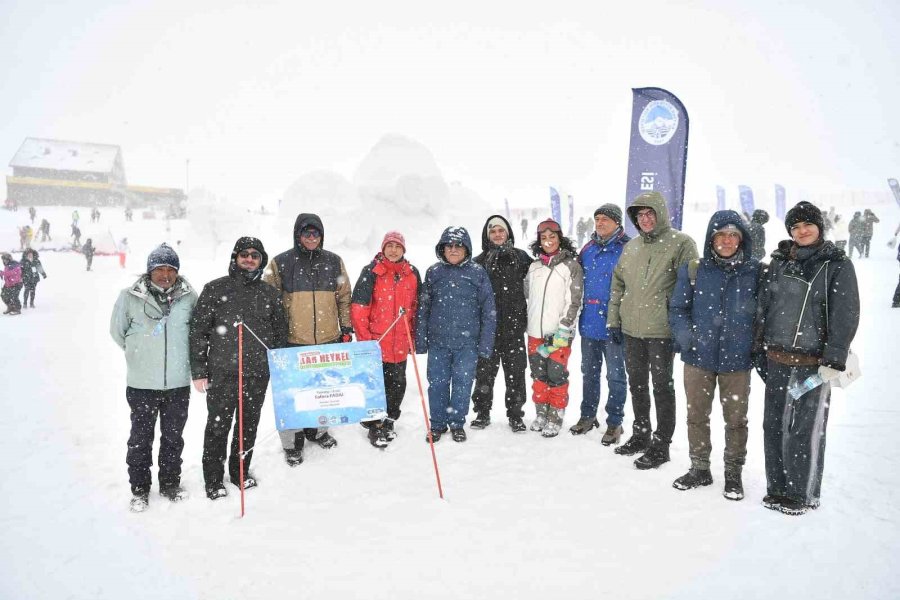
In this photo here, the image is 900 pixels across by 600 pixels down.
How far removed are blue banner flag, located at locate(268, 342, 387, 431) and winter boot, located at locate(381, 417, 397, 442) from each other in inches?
30.5

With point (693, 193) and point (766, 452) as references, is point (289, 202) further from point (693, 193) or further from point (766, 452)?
point (693, 193)

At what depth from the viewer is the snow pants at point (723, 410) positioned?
3.43 meters

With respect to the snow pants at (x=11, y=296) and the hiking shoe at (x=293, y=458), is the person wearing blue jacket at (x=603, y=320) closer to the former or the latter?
the hiking shoe at (x=293, y=458)

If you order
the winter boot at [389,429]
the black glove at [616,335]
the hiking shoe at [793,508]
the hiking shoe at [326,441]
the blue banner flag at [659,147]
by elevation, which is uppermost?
the blue banner flag at [659,147]

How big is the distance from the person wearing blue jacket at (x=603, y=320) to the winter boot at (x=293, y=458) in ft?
8.33

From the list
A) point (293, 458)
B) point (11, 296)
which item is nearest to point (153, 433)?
point (293, 458)

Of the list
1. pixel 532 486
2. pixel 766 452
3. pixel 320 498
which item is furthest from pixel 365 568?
pixel 766 452

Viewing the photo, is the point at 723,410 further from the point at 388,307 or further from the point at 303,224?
the point at 303,224

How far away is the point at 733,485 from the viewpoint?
3.44 m

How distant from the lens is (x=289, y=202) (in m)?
24.6

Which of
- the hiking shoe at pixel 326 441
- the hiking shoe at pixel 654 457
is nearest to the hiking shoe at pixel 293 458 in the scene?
the hiking shoe at pixel 326 441

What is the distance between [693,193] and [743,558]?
61.0 metres

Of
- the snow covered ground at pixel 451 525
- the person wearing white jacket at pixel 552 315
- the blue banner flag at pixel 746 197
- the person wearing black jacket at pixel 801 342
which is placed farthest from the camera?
the blue banner flag at pixel 746 197

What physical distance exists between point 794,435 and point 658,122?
184 inches
